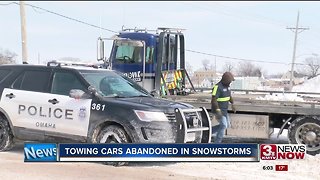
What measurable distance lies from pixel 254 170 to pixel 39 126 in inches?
147

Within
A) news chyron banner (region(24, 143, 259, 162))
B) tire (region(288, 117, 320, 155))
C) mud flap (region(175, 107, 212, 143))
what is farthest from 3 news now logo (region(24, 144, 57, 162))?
tire (region(288, 117, 320, 155))

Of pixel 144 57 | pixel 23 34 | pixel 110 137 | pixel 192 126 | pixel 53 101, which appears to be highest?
pixel 23 34

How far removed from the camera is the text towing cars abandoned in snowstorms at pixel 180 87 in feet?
31.9

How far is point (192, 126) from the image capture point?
25.6ft

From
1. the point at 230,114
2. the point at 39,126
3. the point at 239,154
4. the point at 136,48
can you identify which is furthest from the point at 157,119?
the point at 136,48

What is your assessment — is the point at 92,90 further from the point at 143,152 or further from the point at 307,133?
the point at 307,133

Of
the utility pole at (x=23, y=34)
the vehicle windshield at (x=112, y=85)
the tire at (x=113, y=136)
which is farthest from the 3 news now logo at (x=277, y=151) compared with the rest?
the utility pole at (x=23, y=34)

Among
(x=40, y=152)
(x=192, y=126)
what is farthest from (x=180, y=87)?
(x=40, y=152)

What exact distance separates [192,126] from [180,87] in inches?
199

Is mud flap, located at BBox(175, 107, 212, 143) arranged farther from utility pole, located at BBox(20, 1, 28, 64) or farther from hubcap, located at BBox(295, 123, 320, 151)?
utility pole, located at BBox(20, 1, 28, 64)

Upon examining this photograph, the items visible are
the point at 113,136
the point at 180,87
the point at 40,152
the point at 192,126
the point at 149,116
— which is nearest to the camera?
the point at 40,152

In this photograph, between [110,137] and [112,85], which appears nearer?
[110,137]

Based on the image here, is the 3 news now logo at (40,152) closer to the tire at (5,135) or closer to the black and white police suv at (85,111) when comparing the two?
the black and white police suv at (85,111)

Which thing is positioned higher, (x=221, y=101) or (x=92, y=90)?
(x=92, y=90)
